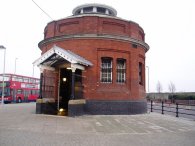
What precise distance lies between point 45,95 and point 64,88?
1.81 metres

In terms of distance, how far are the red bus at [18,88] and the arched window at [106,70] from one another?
19388 millimetres

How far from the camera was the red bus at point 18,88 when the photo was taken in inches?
1316

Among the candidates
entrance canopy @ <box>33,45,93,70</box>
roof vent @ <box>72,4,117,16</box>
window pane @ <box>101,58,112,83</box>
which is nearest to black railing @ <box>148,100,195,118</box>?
window pane @ <box>101,58,112,83</box>

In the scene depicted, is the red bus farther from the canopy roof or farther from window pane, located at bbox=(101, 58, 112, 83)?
window pane, located at bbox=(101, 58, 112, 83)

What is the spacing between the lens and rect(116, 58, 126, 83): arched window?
17453 millimetres

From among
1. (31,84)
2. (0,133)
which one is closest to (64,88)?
(0,133)

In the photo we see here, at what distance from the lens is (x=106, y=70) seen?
17125 millimetres

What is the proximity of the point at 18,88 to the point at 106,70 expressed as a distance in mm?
21968

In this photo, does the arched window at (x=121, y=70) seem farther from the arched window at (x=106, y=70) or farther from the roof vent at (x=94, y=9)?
the roof vent at (x=94, y=9)

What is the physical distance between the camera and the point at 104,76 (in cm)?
1708

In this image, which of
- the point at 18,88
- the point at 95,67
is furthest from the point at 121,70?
the point at 18,88

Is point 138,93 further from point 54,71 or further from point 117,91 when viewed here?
point 54,71

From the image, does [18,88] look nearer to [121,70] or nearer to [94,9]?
[94,9]

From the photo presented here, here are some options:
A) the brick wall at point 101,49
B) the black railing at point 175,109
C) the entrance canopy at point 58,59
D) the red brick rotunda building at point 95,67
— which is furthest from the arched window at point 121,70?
the black railing at point 175,109
